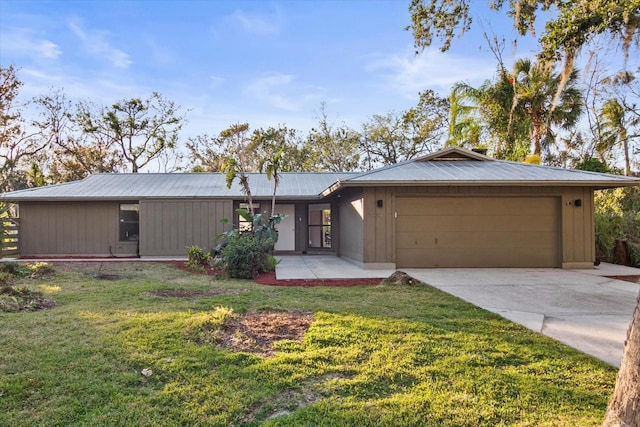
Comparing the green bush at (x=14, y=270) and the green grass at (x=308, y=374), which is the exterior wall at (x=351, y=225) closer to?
the green grass at (x=308, y=374)

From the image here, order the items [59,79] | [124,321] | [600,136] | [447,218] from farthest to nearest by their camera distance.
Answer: [59,79]
[600,136]
[447,218]
[124,321]

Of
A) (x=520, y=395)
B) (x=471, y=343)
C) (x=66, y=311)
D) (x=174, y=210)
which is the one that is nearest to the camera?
(x=520, y=395)

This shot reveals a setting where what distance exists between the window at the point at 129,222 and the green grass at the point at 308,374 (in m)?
9.20

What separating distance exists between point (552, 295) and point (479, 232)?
379 centimetres

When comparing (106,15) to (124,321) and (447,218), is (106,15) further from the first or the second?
(447,218)

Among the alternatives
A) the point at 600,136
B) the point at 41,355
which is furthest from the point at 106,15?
the point at 600,136

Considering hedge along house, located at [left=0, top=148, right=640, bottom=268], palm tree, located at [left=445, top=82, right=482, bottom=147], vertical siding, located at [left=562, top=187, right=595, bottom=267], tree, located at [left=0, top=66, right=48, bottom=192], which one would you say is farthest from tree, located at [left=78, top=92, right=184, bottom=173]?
vertical siding, located at [left=562, top=187, right=595, bottom=267]

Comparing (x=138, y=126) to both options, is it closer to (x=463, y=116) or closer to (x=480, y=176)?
(x=463, y=116)

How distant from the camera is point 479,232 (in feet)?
33.3

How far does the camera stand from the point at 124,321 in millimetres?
4660

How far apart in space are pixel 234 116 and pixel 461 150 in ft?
54.9

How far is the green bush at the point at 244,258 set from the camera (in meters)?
8.70

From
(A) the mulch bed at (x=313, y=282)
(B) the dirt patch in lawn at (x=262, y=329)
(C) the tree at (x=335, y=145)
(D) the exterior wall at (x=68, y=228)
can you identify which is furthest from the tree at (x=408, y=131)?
(B) the dirt patch in lawn at (x=262, y=329)

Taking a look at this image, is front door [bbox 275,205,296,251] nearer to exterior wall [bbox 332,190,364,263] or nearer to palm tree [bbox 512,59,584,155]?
exterior wall [bbox 332,190,364,263]
